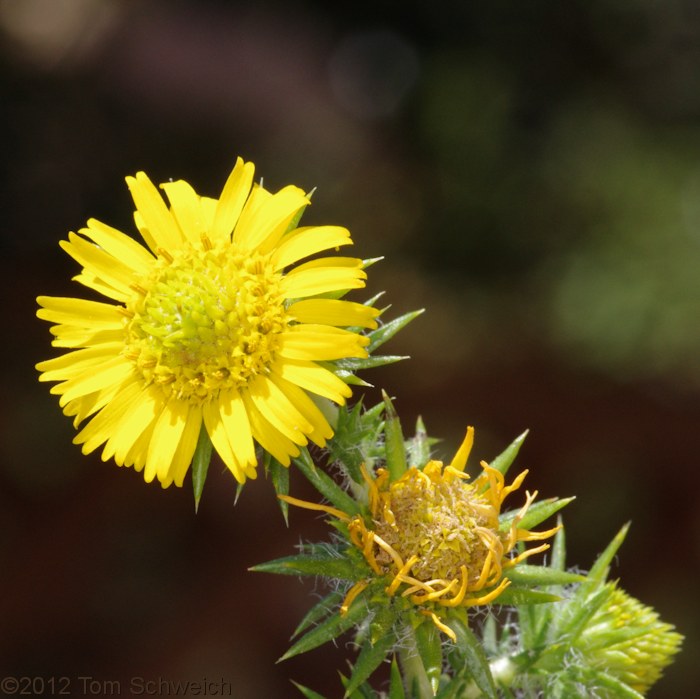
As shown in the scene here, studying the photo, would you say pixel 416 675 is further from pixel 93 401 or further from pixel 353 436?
pixel 93 401

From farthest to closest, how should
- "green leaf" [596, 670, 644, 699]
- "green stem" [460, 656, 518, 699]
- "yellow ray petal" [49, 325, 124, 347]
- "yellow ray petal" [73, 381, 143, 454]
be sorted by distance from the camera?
"green stem" [460, 656, 518, 699]
"green leaf" [596, 670, 644, 699]
"yellow ray petal" [49, 325, 124, 347]
"yellow ray petal" [73, 381, 143, 454]

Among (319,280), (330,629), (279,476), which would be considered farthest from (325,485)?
(319,280)

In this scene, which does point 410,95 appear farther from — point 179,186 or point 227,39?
point 179,186

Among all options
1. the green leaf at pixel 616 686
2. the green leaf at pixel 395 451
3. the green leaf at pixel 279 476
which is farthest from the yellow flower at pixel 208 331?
the green leaf at pixel 616 686

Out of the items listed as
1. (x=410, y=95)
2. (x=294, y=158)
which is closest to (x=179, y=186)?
(x=294, y=158)

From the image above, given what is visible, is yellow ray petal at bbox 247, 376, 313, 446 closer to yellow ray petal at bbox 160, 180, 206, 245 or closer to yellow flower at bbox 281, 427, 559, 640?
yellow flower at bbox 281, 427, 559, 640

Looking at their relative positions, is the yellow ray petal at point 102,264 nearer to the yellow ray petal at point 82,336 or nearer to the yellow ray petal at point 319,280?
the yellow ray petal at point 82,336

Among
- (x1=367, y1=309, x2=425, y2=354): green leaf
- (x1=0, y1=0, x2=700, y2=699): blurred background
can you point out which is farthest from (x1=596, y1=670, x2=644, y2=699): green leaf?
(x1=0, y1=0, x2=700, y2=699): blurred background
